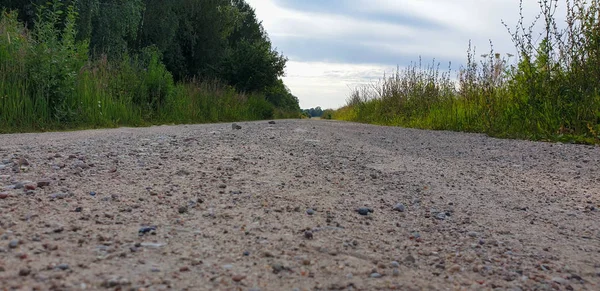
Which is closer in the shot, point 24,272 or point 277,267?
point 24,272

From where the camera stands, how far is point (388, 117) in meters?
14.5

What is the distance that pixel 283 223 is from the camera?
2189 mm

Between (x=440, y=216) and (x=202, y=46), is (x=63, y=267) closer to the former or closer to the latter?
(x=440, y=216)

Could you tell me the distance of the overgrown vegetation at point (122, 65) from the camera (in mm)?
7699

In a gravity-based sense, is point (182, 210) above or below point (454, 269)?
above

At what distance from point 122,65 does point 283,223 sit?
33.8ft

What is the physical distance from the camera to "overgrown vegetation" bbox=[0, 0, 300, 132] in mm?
7699

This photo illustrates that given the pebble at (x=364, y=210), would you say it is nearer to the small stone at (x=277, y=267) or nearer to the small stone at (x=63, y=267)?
the small stone at (x=277, y=267)

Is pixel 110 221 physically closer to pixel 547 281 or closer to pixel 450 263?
pixel 450 263

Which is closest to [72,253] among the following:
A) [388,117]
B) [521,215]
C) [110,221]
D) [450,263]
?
[110,221]

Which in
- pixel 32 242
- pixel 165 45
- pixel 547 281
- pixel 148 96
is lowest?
pixel 547 281

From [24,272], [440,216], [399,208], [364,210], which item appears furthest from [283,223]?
[24,272]

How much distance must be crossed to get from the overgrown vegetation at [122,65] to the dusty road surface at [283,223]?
4.48 metres

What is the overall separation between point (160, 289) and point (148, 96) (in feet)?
36.0
